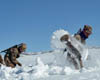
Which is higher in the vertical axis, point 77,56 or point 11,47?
point 11,47

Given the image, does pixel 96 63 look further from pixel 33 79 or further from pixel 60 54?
pixel 33 79

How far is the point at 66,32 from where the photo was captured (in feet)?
27.3

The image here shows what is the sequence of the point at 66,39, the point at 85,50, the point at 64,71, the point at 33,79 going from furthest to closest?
1. the point at 85,50
2. the point at 66,39
3. the point at 64,71
4. the point at 33,79

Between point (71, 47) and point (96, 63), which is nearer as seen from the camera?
point (71, 47)

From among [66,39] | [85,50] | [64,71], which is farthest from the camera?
[85,50]

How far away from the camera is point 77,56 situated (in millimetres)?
8539

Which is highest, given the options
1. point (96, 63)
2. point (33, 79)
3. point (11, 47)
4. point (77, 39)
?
point (11, 47)

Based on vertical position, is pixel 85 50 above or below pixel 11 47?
below

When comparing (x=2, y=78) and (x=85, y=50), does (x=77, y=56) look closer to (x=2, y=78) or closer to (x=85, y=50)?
(x=85, y=50)

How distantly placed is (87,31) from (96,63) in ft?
3.18

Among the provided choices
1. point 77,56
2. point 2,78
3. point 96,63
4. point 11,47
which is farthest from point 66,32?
point 11,47

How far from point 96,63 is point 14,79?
328 centimetres

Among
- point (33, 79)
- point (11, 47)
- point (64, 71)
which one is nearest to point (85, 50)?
point (64, 71)

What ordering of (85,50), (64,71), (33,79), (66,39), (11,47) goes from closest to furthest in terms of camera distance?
1. (33,79)
2. (64,71)
3. (66,39)
4. (85,50)
5. (11,47)
